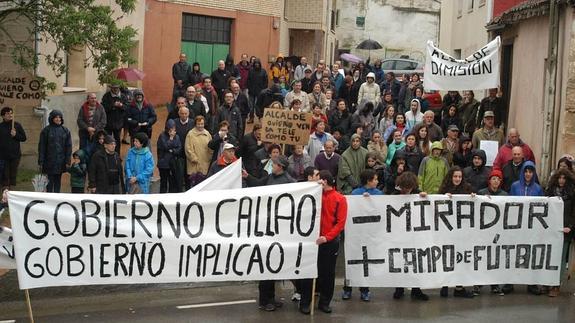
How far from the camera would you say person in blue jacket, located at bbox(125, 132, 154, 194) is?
1614cm

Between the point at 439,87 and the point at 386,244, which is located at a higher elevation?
the point at 439,87

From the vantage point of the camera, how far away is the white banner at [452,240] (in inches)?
504

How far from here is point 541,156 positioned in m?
19.3

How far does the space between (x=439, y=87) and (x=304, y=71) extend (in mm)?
7992

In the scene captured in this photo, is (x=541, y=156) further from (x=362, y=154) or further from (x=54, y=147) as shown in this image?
(x=54, y=147)

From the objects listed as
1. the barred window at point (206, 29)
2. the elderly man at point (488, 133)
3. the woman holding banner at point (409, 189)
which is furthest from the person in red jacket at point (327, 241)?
the barred window at point (206, 29)

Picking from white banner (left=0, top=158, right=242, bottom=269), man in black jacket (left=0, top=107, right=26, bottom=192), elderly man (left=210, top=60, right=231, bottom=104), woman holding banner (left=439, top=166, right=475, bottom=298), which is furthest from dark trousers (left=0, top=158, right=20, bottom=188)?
elderly man (left=210, top=60, right=231, bottom=104)

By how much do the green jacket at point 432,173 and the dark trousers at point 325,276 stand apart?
368cm

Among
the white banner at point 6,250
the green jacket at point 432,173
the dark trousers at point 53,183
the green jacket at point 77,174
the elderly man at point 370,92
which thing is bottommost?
the white banner at point 6,250

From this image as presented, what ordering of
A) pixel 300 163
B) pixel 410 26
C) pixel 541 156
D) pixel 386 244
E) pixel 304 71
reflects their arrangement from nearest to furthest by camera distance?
1. pixel 386 244
2. pixel 300 163
3. pixel 541 156
4. pixel 304 71
5. pixel 410 26

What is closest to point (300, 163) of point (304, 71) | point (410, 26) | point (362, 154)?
point (362, 154)

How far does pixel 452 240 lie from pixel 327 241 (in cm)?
190

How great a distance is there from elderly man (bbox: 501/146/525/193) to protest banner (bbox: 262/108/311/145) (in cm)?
304

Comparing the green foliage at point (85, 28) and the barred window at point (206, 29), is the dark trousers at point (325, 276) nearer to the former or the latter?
the green foliage at point (85, 28)
